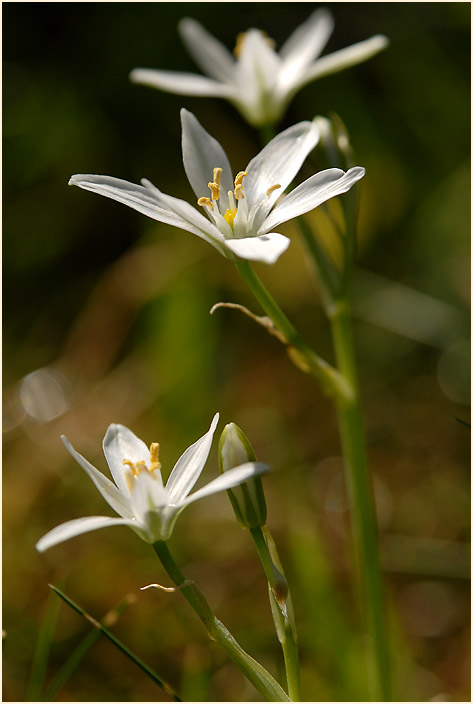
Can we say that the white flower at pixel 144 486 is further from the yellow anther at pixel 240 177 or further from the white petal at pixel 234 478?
the yellow anther at pixel 240 177

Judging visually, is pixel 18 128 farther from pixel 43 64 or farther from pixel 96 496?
pixel 96 496

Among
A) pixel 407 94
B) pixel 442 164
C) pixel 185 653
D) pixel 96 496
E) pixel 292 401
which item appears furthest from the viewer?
pixel 407 94

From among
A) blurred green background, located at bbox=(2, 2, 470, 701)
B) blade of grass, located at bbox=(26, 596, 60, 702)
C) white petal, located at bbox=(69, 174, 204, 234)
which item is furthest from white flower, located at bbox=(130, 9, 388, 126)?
blade of grass, located at bbox=(26, 596, 60, 702)

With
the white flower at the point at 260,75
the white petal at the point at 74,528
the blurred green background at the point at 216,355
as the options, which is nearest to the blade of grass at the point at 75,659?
the blurred green background at the point at 216,355

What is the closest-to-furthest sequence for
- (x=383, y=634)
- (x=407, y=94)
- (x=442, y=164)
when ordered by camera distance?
(x=383, y=634), (x=442, y=164), (x=407, y=94)

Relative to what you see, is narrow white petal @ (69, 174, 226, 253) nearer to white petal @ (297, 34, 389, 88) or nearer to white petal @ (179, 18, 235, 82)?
white petal @ (297, 34, 389, 88)

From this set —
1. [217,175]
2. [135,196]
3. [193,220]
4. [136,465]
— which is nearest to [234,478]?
[136,465]

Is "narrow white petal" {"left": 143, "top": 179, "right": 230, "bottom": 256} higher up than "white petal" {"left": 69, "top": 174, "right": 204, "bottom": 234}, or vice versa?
"white petal" {"left": 69, "top": 174, "right": 204, "bottom": 234}

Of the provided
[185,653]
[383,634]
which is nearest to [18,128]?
[185,653]
